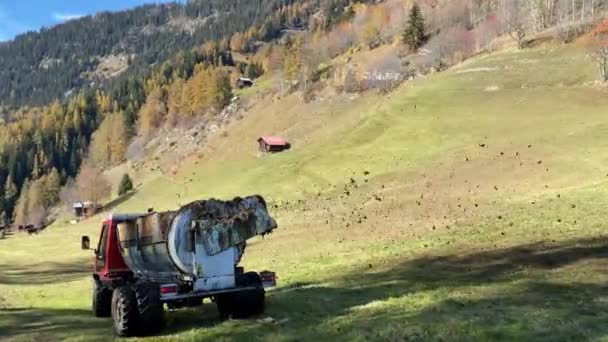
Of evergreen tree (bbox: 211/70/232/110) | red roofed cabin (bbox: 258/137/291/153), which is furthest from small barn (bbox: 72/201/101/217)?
evergreen tree (bbox: 211/70/232/110)

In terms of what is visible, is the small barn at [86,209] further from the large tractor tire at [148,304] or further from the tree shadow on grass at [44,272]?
the large tractor tire at [148,304]

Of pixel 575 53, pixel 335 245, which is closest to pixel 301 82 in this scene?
pixel 575 53

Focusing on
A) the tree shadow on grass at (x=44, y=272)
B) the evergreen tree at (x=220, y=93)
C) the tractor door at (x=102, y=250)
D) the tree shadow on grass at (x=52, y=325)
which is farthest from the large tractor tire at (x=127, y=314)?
the evergreen tree at (x=220, y=93)

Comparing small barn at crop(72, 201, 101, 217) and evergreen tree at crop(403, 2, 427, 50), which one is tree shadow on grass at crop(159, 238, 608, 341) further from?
evergreen tree at crop(403, 2, 427, 50)

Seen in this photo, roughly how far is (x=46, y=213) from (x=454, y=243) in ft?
597

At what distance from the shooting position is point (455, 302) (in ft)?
48.2

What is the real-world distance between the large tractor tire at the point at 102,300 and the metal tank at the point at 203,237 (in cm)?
277

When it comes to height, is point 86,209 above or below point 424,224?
above

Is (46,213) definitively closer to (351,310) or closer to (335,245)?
(335,245)

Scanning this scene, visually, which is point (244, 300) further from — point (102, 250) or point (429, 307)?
point (102, 250)

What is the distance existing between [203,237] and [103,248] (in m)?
4.96

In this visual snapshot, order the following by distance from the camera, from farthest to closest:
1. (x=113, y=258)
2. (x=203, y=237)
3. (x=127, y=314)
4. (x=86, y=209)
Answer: (x=86, y=209)
(x=113, y=258)
(x=203, y=237)
(x=127, y=314)

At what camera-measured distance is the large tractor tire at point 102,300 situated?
17812 mm

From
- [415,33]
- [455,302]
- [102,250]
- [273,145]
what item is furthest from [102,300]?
[415,33]
